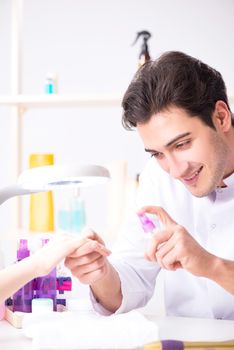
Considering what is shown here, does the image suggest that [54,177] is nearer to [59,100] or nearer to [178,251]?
[178,251]

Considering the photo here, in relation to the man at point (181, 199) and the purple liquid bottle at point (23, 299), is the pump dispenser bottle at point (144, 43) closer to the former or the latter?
the man at point (181, 199)

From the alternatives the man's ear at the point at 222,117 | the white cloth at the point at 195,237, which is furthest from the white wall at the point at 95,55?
the man's ear at the point at 222,117

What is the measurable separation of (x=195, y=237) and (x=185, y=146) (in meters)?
0.34

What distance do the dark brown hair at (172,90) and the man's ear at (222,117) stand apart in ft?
0.06

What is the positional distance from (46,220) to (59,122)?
0.60 metres

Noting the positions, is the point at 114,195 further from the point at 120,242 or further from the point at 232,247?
the point at 232,247

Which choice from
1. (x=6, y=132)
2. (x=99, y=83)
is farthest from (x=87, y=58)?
(x=6, y=132)

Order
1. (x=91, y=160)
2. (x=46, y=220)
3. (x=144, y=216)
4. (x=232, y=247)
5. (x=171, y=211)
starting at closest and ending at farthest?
(x=144, y=216) < (x=232, y=247) < (x=171, y=211) < (x=46, y=220) < (x=91, y=160)

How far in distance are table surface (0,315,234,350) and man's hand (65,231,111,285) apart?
0.59 feet

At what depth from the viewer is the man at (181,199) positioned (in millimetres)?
1409

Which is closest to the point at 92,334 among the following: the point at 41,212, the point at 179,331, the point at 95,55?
the point at 179,331

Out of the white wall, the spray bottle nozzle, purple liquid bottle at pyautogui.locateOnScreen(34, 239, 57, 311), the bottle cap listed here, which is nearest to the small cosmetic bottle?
purple liquid bottle at pyautogui.locateOnScreen(34, 239, 57, 311)

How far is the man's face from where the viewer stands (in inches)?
59.9

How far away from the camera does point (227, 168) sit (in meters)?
1.70
